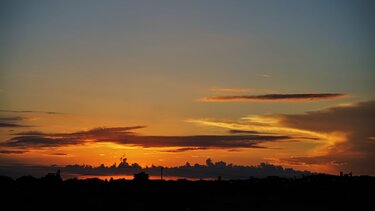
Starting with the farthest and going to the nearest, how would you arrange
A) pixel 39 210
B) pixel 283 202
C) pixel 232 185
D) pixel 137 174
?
1. pixel 137 174
2. pixel 232 185
3. pixel 283 202
4. pixel 39 210

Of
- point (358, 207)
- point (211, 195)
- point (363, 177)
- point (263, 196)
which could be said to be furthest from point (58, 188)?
point (363, 177)

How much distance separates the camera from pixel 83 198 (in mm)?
64250

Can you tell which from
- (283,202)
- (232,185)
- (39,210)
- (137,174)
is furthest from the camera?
(137,174)

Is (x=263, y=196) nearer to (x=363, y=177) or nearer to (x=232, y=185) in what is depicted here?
(x=232, y=185)

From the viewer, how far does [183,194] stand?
6594 cm

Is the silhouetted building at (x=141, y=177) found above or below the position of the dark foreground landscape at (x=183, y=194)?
above

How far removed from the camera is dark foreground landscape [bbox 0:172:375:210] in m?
63.0

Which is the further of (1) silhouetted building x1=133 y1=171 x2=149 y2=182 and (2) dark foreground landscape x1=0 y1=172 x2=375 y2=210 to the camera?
(1) silhouetted building x1=133 y1=171 x2=149 y2=182

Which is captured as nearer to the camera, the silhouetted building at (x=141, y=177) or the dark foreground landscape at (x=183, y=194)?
the dark foreground landscape at (x=183, y=194)

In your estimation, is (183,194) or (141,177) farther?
(141,177)

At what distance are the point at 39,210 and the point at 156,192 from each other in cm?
1336

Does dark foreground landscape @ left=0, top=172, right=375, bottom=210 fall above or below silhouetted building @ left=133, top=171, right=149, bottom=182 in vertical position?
below

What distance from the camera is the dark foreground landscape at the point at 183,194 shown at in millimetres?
63000

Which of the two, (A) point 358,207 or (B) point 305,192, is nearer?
(A) point 358,207
